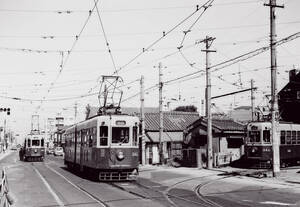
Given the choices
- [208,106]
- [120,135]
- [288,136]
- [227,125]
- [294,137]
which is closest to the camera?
[120,135]

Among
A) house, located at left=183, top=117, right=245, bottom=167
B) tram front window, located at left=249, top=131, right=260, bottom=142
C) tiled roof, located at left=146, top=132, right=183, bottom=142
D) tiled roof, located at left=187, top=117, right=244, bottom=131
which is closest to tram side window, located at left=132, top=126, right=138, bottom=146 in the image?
tram front window, located at left=249, top=131, right=260, bottom=142

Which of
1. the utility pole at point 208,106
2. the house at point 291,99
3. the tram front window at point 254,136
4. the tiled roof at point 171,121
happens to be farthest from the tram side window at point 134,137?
the house at point 291,99

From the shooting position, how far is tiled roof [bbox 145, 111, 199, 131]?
4095 cm

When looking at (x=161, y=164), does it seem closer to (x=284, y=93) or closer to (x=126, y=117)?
(x=126, y=117)

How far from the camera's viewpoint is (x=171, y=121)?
43.9m

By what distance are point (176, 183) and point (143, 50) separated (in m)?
7.96

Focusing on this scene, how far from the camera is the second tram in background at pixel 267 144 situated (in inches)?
1118

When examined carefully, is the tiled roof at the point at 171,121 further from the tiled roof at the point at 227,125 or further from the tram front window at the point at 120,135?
the tram front window at the point at 120,135

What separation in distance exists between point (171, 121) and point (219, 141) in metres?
10.8

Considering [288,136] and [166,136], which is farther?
[166,136]

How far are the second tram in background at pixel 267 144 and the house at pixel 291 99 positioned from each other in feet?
52.4

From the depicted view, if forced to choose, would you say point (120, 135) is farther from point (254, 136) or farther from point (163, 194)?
point (254, 136)

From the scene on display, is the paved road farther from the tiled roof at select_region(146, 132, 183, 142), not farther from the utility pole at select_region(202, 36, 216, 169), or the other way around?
the tiled roof at select_region(146, 132, 183, 142)

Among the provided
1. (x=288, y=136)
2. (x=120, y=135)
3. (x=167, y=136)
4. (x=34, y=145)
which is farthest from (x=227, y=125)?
(x=34, y=145)
